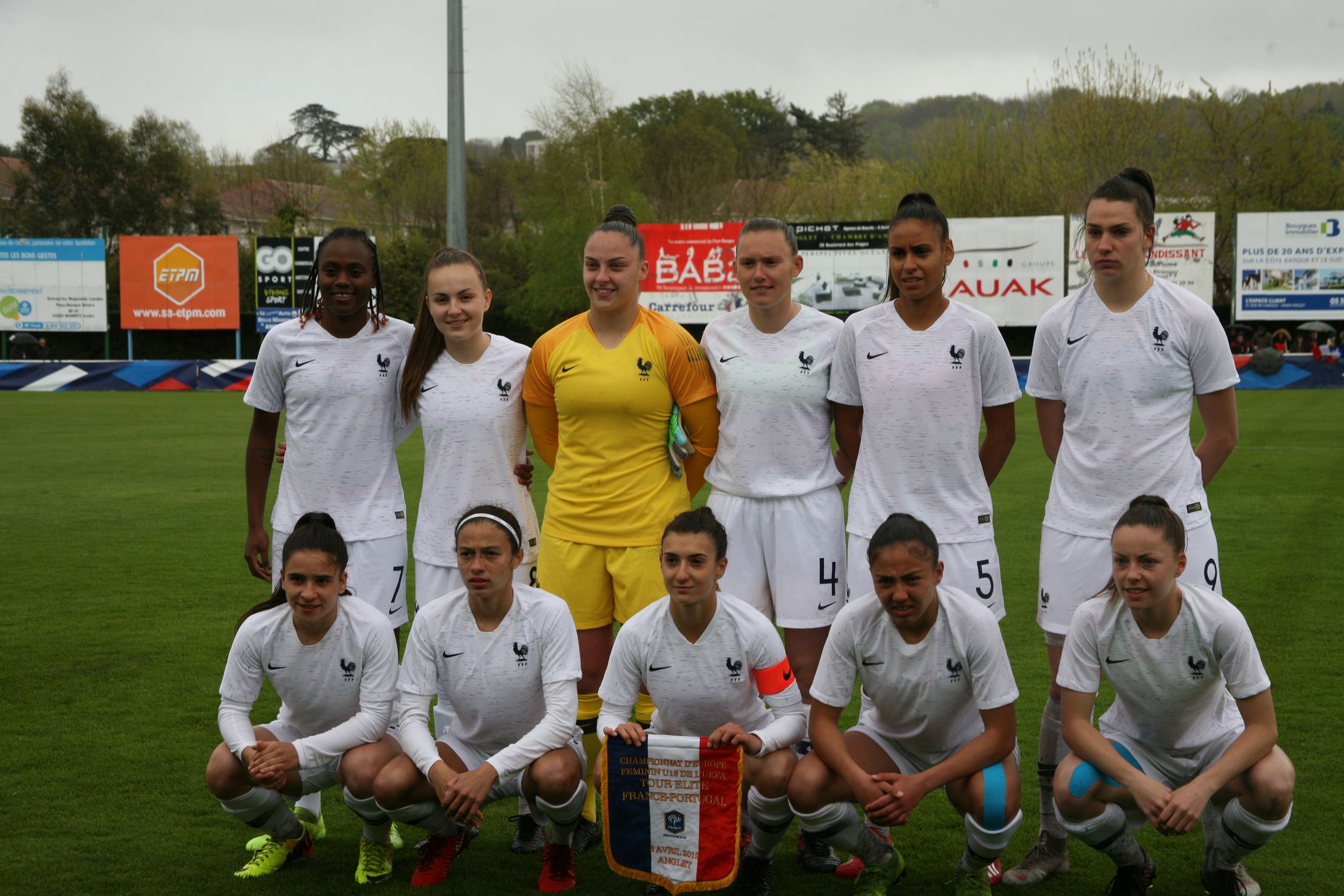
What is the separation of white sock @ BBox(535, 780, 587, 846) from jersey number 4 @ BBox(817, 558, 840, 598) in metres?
1.04

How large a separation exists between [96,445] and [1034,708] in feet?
47.6

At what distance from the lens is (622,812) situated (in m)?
3.60

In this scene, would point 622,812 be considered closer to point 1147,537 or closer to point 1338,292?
point 1147,537

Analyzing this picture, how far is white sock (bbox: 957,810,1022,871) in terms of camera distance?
3.46 m

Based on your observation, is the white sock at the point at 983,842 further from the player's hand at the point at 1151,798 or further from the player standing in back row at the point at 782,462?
the player standing in back row at the point at 782,462

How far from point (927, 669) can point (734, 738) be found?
24.4 inches

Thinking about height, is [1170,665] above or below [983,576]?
below

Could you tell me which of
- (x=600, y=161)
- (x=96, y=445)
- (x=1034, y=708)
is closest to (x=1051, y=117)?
(x=600, y=161)

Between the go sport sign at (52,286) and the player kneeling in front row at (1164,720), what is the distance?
3310 cm

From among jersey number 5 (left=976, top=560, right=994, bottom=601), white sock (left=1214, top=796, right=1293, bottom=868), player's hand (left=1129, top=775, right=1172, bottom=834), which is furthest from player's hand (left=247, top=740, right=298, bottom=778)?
white sock (left=1214, top=796, right=1293, bottom=868)

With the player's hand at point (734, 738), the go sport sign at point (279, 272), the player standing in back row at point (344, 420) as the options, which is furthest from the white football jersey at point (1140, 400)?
the go sport sign at point (279, 272)

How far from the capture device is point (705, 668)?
375cm

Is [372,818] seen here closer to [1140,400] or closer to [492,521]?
[492,521]

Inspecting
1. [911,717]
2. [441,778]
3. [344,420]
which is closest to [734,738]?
[911,717]
